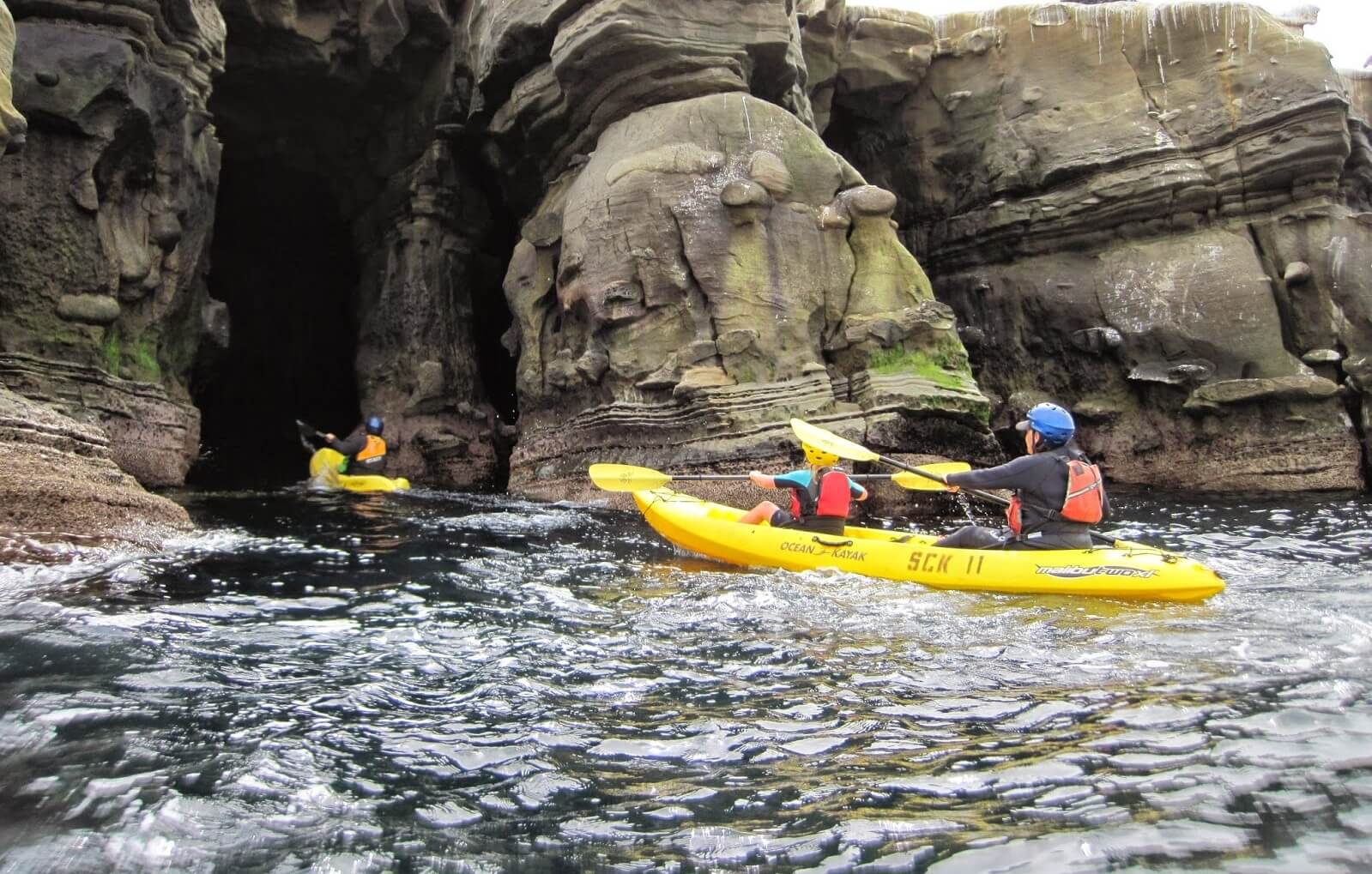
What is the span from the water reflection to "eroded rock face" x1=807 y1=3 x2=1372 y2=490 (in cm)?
986

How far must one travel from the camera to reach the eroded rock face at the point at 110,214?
484 inches

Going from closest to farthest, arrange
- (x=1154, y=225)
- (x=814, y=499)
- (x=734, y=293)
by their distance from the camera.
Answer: (x=814, y=499), (x=734, y=293), (x=1154, y=225)

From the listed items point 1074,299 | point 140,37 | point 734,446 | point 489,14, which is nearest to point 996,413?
point 1074,299

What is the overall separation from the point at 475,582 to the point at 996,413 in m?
13.2

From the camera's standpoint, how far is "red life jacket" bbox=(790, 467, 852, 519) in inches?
329

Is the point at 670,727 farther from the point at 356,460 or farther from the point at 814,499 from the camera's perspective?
the point at 356,460

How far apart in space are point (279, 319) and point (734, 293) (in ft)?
51.6

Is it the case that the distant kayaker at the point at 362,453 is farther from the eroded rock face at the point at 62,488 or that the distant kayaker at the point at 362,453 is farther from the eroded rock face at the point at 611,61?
the eroded rock face at the point at 62,488

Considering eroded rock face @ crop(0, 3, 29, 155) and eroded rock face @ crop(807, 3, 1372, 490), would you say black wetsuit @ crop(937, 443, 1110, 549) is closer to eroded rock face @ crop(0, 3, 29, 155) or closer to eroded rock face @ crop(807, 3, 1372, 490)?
eroded rock face @ crop(0, 3, 29, 155)

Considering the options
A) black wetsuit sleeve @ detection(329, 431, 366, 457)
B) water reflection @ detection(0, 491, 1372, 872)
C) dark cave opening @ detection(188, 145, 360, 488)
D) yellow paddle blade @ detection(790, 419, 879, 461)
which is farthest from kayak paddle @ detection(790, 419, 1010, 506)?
dark cave opening @ detection(188, 145, 360, 488)

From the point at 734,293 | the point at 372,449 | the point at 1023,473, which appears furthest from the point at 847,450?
the point at 372,449

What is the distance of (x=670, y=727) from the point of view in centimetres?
384

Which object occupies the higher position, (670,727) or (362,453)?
(362,453)

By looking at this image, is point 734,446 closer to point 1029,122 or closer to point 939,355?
point 939,355
